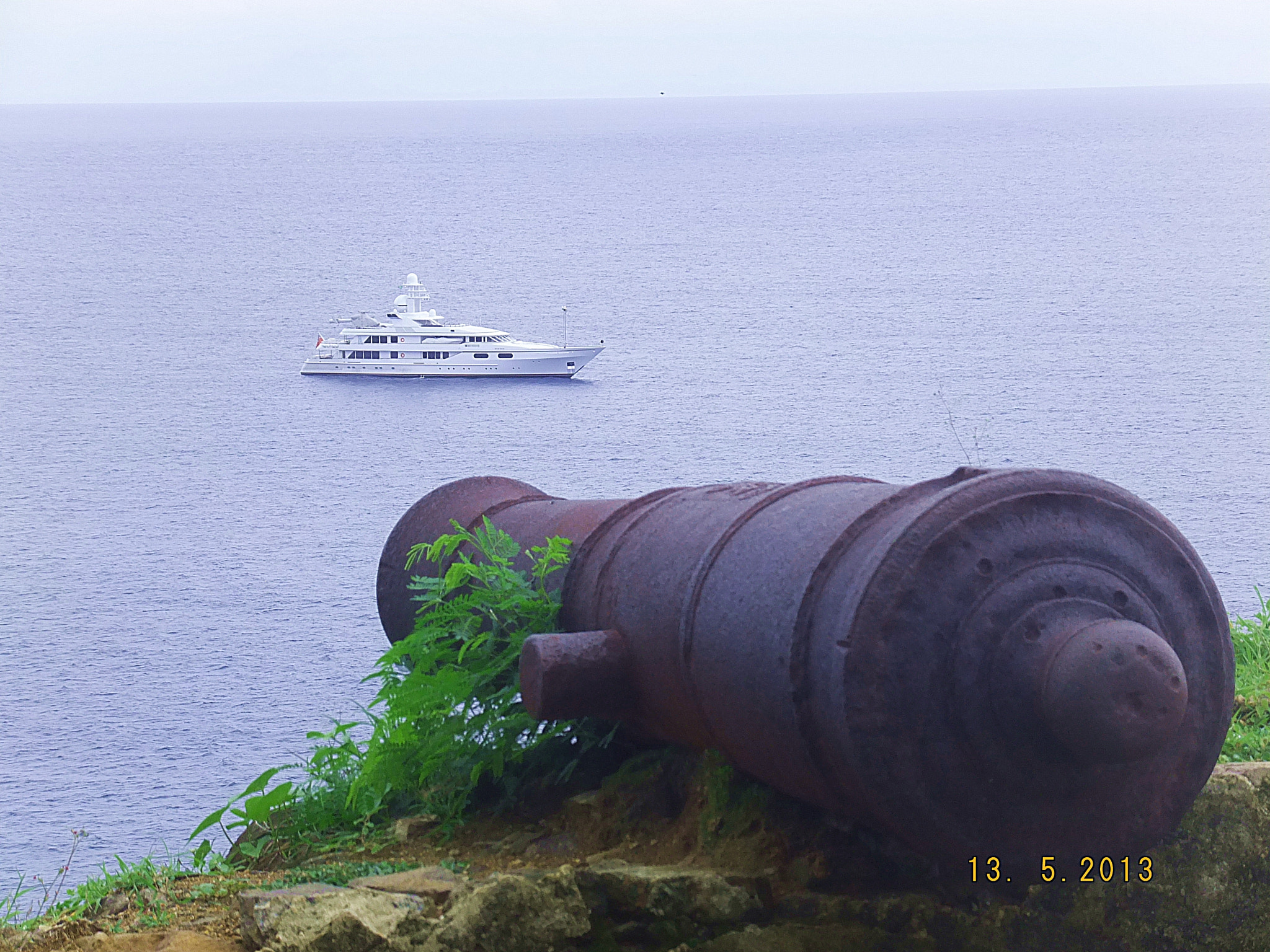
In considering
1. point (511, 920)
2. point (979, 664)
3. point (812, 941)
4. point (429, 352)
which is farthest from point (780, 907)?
point (429, 352)

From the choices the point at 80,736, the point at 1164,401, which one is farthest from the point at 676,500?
the point at 1164,401

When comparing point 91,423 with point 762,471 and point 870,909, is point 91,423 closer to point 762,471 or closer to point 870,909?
point 762,471

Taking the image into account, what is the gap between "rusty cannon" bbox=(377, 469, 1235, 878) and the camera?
348 cm

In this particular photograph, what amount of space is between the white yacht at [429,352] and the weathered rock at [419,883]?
76195 mm

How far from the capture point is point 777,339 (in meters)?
88.1

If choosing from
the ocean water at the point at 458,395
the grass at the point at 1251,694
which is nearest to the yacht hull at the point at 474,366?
the ocean water at the point at 458,395

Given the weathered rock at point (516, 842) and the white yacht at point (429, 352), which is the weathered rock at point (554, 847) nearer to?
the weathered rock at point (516, 842)

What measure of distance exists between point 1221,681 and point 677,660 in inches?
61.3

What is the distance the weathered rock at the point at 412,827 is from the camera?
17.2 ft

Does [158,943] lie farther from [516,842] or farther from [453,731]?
[453,731]

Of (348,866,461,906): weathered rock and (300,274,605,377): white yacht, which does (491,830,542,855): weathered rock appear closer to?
(348,866,461,906): weathered rock

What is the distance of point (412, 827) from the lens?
5305 mm

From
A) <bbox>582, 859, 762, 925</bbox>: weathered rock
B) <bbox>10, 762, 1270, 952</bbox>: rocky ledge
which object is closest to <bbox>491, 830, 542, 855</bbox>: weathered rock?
<bbox>10, 762, 1270, 952</bbox>: rocky ledge

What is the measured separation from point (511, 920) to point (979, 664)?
140 cm
